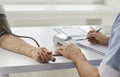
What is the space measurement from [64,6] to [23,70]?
5.22 feet

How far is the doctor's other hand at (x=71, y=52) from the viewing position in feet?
3.80

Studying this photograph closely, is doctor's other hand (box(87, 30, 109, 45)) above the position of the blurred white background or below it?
above

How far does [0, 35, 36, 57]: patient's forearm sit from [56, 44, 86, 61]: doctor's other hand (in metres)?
0.15

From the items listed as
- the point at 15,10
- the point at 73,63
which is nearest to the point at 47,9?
the point at 15,10

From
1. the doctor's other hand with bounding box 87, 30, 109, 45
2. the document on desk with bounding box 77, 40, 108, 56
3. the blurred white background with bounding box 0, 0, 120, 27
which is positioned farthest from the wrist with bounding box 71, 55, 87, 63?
the blurred white background with bounding box 0, 0, 120, 27

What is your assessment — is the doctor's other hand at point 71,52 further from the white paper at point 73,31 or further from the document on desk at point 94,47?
the white paper at point 73,31

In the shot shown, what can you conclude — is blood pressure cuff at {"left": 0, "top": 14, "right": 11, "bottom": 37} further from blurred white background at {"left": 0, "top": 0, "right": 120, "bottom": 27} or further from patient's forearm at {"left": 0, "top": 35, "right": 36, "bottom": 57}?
blurred white background at {"left": 0, "top": 0, "right": 120, "bottom": 27}

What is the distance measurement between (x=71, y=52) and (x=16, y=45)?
295 mm

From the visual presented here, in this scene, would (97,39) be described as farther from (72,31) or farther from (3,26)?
(3,26)

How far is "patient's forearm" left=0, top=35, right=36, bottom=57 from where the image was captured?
3.96ft

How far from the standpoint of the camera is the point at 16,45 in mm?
1258

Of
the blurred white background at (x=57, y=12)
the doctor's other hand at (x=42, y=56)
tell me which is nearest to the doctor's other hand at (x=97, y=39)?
the doctor's other hand at (x=42, y=56)

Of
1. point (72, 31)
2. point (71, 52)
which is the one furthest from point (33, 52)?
point (72, 31)

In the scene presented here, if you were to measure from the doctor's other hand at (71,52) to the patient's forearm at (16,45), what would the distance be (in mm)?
147
